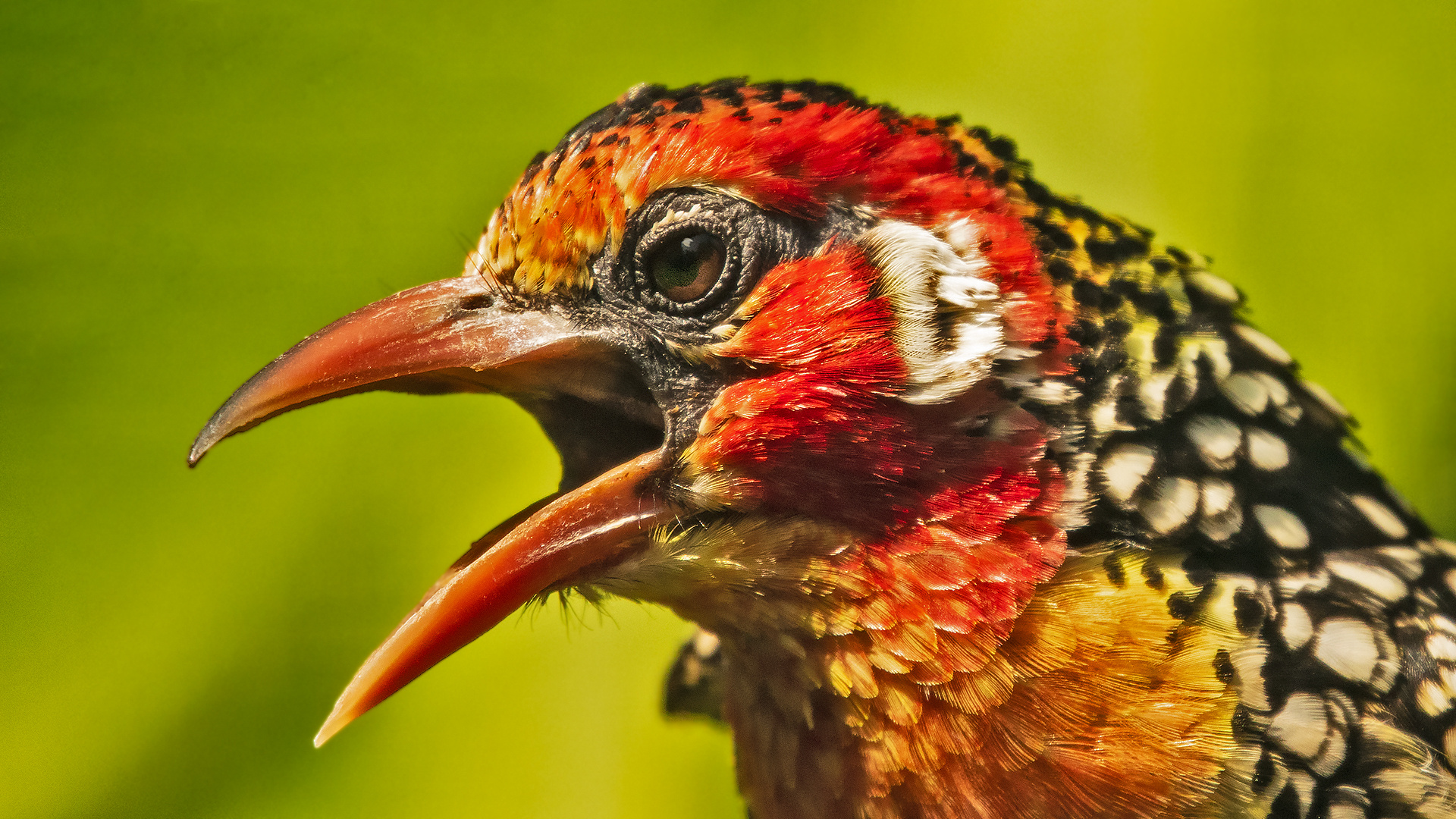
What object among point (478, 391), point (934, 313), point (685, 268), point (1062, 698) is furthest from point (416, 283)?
point (1062, 698)

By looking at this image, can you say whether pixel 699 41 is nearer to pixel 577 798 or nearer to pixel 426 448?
pixel 426 448

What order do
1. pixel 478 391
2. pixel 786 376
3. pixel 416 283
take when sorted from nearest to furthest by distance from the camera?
pixel 786 376
pixel 478 391
pixel 416 283

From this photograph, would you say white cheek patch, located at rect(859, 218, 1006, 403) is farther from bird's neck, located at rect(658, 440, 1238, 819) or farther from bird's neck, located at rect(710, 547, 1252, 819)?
bird's neck, located at rect(710, 547, 1252, 819)

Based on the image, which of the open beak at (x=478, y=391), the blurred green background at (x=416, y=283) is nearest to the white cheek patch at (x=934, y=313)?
the open beak at (x=478, y=391)

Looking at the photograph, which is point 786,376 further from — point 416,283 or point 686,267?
point 416,283

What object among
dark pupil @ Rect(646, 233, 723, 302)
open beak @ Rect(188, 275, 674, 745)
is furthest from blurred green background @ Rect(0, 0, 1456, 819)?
dark pupil @ Rect(646, 233, 723, 302)

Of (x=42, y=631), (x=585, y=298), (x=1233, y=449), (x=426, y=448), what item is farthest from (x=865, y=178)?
(x=42, y=631)

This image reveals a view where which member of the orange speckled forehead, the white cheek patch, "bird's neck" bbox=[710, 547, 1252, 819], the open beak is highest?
the orange speckled forehead
